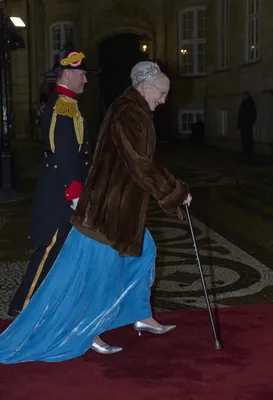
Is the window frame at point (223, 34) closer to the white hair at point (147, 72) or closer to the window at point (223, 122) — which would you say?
the window at point (223, 122)

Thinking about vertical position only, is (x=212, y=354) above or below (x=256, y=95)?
below

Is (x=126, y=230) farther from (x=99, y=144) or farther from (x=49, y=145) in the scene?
(x=49, y=145)

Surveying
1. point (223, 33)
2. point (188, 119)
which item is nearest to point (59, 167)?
point (223, 33)

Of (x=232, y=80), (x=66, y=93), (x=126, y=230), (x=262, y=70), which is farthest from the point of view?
(x=232, y=80)

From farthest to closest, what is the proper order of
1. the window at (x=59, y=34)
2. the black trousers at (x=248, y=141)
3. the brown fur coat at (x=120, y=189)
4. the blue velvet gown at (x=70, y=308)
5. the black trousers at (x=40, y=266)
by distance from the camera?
1. the window at (x=59, y=34)
2. the black trousers at (x=248, y=141)
3. the black trousers at (x=40, y=266)
4. the blue velvet gown at (x=70, y=308)
5. the brown fur coat at (x=120, y=189)

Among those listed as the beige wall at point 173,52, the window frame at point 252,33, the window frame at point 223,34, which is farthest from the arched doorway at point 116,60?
the window frame at point 252,33

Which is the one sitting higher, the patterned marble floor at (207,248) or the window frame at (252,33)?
the window frame at (252,33)

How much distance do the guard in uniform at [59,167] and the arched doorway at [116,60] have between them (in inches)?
1035

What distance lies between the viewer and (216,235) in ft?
27.2

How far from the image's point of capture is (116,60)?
102 ft

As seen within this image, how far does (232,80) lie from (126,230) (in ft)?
65.6

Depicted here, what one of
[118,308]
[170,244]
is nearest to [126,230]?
[118,308]

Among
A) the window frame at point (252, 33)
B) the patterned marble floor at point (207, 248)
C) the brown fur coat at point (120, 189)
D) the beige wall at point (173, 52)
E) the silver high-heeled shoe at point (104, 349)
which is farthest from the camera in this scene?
the window frame at point (252, 33)

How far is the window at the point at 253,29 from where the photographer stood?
2127 centimetres
